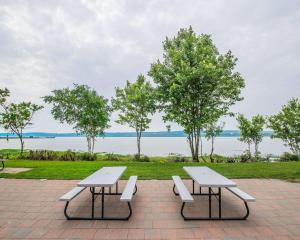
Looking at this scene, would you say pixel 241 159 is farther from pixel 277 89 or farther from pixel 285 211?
pixel 277 89

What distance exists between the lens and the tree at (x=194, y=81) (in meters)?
12.7

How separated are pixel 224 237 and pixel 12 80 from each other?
18.9 metres

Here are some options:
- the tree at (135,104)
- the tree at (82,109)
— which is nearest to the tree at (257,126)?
the tree at (135,104)

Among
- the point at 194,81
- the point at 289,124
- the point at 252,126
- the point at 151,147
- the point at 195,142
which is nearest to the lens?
the point at 194,81

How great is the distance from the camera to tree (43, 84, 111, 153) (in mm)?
19500

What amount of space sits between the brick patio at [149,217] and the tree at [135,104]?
1091 centimetres

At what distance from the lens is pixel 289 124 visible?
22.3 meters

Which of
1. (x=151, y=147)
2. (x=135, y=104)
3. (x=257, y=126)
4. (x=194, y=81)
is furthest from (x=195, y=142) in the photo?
(x=151, y=147)

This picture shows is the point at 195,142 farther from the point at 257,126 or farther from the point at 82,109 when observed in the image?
the point at 257,126

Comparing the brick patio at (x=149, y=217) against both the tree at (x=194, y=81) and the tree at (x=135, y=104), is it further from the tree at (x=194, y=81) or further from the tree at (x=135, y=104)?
the tree at (x=135, y=104)

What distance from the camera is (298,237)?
338 cm

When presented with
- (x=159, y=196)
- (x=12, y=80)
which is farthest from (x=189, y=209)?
(x=12, y=80)

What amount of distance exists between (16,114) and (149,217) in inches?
579

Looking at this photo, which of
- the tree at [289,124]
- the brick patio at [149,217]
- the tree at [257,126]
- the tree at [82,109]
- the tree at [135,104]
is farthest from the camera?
the tree at [257,126]
